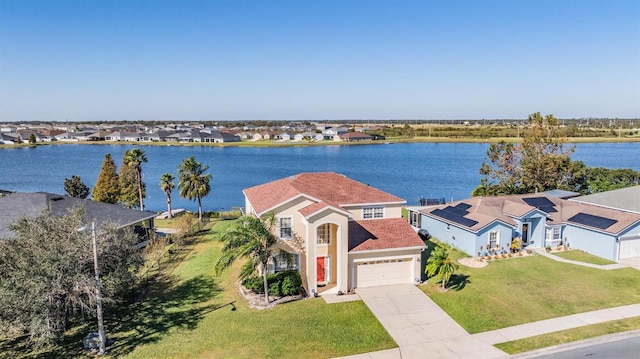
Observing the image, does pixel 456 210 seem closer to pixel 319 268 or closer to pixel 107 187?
pixel 319 268

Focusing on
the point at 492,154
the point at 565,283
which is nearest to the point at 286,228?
the point at 565,283

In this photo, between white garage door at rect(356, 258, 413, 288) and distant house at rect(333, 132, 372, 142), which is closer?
white garage door at rect(356, 258, 413, 288)

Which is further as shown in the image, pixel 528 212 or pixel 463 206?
pixel 463 206

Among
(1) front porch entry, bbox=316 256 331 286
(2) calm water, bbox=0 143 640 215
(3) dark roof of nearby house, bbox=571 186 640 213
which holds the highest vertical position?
(3) dark roof of nearby house, bbox=571 186 640 213

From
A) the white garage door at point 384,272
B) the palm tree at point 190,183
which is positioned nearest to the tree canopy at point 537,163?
the white garage door at point 384,272

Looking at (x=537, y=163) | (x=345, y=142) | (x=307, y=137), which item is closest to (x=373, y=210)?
(x=537, y=163)

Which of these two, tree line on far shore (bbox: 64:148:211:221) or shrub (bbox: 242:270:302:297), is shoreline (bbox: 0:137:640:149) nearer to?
tree line on far shore (bbox: 64:148:211:221)

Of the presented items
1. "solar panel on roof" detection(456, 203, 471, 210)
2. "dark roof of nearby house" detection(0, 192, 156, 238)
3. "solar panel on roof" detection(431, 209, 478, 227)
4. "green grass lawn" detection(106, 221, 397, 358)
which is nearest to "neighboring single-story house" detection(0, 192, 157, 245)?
"dark roof of nearby house" detection(0, 192, 156, 238)

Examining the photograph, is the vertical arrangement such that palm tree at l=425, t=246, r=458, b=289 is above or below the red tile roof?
below
